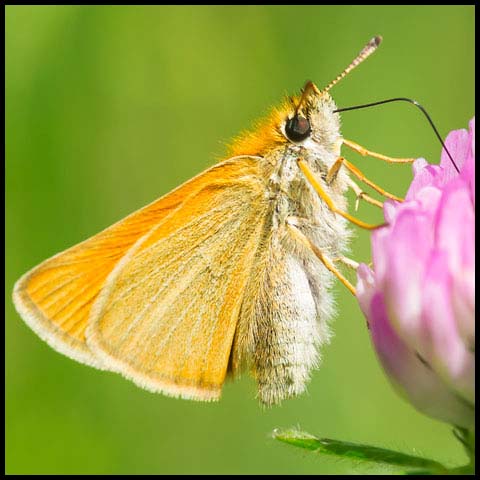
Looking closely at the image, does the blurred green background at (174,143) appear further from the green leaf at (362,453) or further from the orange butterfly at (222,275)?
the green leaf at (362,453)

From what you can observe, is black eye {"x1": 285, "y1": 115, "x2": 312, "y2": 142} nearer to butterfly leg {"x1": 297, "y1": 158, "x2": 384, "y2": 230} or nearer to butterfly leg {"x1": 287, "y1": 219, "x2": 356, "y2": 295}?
butterfly leg {"x1": 297, "y1": 158, "x2": 384, "y2": 230}

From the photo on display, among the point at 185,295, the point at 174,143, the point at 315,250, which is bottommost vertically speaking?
the point at 185,295

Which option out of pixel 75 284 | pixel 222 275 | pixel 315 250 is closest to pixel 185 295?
pixel 222 275

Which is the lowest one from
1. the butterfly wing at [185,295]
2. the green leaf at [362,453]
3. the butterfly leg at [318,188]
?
the green leaf at [362,453]

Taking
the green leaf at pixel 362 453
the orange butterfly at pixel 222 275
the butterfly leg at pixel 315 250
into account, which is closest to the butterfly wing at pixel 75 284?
the orange butterfly at pixel 222 275

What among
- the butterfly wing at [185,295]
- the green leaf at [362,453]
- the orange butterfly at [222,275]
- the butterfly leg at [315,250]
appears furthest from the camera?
the butterfly wing at [185,295]

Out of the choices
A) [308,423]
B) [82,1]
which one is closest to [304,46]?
[82,1]

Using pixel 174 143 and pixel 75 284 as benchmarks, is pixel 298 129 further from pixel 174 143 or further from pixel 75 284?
pixel 174 143
